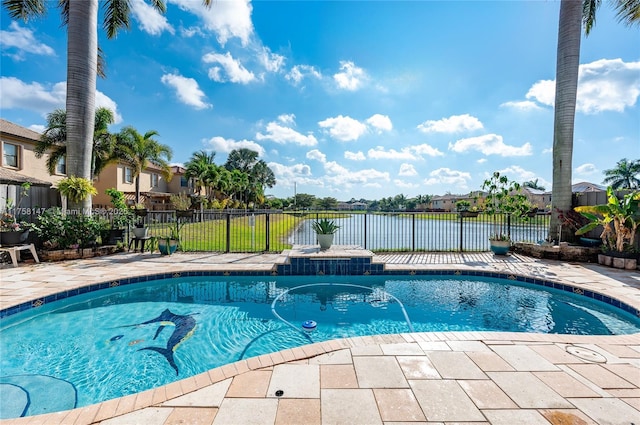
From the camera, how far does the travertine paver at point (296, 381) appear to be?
1889mm

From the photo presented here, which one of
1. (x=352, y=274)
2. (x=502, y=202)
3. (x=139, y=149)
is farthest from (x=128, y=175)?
(x=502, y=202)

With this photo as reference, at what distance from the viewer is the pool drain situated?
2.38 metres

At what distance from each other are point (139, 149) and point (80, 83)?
495 inches

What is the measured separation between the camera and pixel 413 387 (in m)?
1.95

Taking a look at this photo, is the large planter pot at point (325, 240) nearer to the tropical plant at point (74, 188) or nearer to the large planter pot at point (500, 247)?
the large planter pot at point (500, 247)

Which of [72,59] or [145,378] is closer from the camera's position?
[145,378]

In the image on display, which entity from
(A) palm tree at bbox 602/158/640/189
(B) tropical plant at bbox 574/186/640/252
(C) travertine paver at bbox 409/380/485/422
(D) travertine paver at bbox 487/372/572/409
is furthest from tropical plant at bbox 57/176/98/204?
(A) palm tree at bbox 602/158/640/189

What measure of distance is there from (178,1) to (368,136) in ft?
32.1

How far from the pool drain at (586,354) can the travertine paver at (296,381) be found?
2.39 m

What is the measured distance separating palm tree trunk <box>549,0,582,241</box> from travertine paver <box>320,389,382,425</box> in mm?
8438

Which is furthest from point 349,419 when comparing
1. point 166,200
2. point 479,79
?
point 166,200

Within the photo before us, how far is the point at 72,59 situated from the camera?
6742mm

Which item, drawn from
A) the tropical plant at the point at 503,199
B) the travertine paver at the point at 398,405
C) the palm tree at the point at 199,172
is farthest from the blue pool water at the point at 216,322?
the palm tree at the point at 199,172

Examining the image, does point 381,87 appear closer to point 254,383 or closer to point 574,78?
point 574,78
